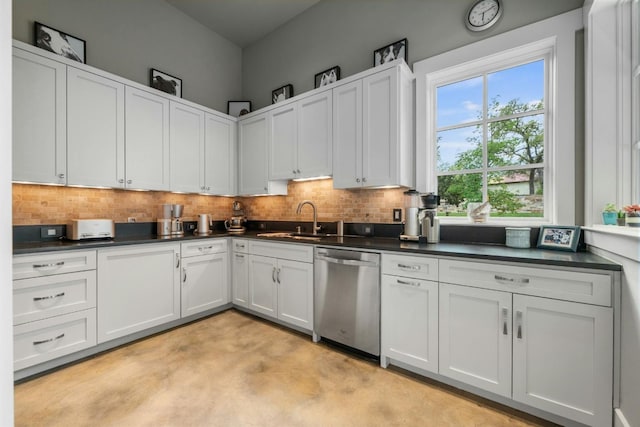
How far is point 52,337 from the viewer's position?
1.99 m

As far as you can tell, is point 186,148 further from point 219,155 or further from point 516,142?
point 516,142

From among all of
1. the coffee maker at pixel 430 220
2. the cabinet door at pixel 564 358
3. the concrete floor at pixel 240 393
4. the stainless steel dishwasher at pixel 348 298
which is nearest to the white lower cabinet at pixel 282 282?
the stainless steel dishwasher at pixel 348 298

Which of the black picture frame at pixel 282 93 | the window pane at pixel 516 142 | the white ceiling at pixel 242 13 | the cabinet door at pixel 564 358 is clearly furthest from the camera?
the black picture frame at pixel 282 93

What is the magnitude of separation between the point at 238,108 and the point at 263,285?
8.68 feet

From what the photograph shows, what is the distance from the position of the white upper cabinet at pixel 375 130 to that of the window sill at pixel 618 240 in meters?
1.30

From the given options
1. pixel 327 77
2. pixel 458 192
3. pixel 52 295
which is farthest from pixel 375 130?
pixel 52 295

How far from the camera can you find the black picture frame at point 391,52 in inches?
105

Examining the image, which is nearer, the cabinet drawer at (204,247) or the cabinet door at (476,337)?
the cabinet door at (476,337)

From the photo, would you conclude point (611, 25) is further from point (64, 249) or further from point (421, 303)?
point (64, 249)

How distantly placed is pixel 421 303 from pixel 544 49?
215 centimetres

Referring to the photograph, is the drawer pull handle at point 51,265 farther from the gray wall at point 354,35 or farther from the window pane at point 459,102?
the window pane at point 459,102

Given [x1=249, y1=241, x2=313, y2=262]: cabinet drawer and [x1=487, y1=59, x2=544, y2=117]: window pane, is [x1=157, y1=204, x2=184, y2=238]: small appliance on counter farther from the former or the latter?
[x1=487, y1=59, x2=544, y2=117]: window pane

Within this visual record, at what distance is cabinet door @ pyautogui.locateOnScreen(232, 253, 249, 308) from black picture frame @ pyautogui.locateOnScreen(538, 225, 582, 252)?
2.65 metres

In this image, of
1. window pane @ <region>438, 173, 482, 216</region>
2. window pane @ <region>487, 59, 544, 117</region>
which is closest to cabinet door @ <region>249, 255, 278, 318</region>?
window pane @ <region>438, 173, 482, 216</region>
